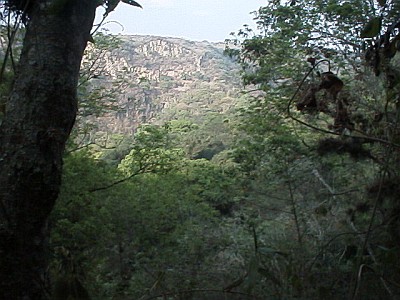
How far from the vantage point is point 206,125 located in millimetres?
21156

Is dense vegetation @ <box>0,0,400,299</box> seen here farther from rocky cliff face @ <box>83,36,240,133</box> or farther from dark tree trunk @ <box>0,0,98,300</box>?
rocky cliff face @ <box>83,36,240,133</box>

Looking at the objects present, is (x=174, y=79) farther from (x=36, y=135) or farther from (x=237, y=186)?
(x=36, y=135)

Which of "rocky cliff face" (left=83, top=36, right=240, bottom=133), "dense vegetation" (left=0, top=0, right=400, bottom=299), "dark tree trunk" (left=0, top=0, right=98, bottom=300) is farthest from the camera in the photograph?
"rocky cliff face" (left=83, top=36, right=240, bottom=133)

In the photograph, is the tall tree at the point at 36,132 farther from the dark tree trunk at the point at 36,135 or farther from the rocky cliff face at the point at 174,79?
the rocky cliff face at the point at 174,79

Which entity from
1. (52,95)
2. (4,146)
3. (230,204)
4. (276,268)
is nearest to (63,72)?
(52,95)

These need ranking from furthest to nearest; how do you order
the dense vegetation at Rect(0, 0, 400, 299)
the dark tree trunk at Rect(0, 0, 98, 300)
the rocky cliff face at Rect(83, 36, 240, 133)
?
the rocky cliff face at Rect(83, 36, 240, 133)
the dense vegetation at Rect(0, 0, 400, 299)
the dark tree trunk at Rect(0, 0, 98, 300)

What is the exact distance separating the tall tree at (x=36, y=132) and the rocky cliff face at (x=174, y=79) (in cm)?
2279

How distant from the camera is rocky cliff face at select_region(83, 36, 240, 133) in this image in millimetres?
28375

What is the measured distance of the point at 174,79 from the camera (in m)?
39.0

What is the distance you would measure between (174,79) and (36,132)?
37666 mm

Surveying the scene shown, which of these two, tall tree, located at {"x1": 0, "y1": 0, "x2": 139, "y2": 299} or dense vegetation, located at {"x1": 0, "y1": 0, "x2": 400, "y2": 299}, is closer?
tall tree, located at {"x1": 0, "y1": 0, "x2": 139, "y2": 299}

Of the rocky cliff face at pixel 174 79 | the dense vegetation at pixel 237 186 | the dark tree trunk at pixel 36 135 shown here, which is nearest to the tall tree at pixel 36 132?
the dark tree trunk at pixel 36 135

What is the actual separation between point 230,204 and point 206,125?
12.4 m

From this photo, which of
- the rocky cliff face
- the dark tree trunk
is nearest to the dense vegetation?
the dark tree trunk
